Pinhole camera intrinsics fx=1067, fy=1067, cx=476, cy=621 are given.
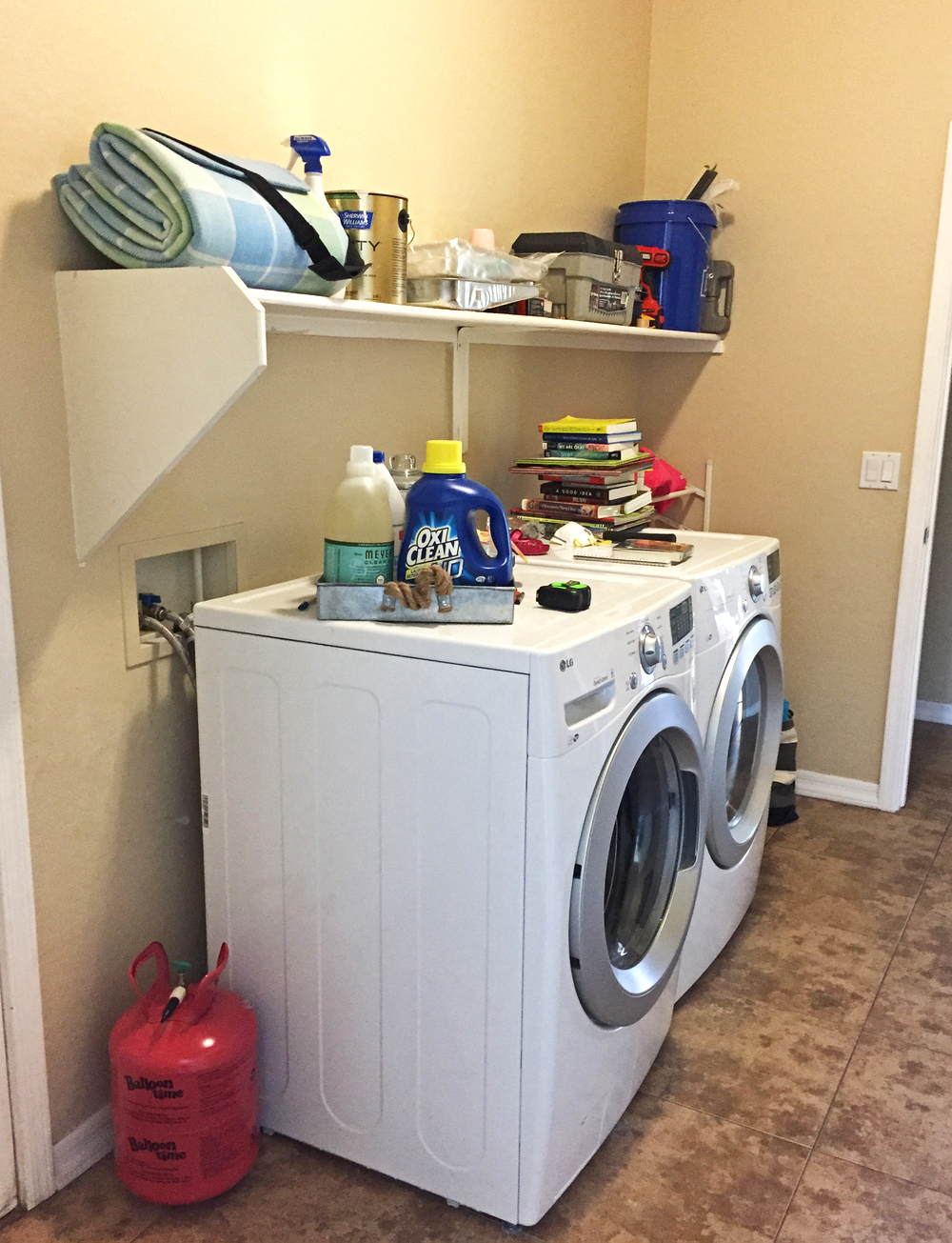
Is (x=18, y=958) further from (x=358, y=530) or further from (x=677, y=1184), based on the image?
(x=677, y=1184)

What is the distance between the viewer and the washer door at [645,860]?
5.14ft

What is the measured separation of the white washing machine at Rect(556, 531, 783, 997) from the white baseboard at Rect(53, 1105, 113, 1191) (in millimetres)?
1076

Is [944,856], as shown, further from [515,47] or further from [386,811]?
[515,47]

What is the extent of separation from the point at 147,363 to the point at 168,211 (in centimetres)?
20

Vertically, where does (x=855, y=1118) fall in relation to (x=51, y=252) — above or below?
below

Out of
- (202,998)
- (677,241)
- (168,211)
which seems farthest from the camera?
(677,241)

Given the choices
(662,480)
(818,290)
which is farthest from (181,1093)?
(818,290)

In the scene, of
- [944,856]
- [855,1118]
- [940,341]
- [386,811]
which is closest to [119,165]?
[386,811]

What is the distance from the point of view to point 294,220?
146 centimetres

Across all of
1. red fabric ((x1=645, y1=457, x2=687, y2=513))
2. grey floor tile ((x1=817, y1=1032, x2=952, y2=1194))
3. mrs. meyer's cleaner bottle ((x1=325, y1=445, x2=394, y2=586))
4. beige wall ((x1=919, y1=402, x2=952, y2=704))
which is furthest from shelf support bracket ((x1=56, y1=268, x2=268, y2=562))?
beige wall ((x1=919, y1=402, x2=952, y2=704))

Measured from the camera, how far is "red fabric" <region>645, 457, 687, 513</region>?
2971 mm

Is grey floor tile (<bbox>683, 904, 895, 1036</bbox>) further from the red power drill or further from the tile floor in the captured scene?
the red power drill

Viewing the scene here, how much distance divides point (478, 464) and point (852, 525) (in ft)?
3.89

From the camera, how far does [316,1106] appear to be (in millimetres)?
1720
